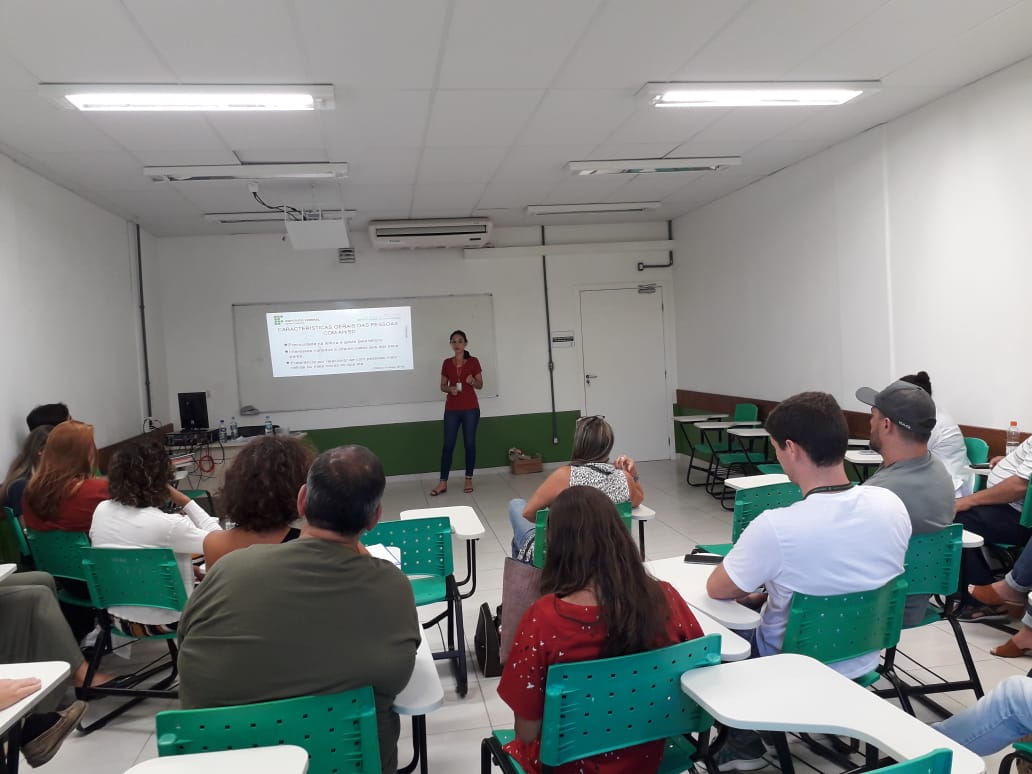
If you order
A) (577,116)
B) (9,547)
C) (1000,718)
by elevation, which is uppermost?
(577,116)

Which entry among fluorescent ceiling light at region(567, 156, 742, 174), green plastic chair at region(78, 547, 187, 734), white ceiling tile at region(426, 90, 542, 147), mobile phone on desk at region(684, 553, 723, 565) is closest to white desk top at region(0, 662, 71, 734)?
green plastic chair at region(78, 547, 187, 734)

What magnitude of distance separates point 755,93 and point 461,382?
4270 millimetres

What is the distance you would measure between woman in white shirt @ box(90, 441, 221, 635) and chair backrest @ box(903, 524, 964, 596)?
268cm

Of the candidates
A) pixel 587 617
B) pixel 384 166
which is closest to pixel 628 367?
pixel 384 166

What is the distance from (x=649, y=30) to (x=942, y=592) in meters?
2.62

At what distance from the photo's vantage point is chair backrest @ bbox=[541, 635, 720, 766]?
1.44 m

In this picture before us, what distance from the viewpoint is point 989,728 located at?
5.71ft

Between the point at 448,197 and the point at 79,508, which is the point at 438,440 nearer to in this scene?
the point at 448,197

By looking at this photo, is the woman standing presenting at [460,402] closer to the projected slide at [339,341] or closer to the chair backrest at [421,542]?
the projected slide at [339,341]

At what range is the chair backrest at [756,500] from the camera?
10.3 feet

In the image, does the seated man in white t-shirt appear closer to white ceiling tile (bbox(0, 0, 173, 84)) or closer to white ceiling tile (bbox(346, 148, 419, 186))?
white ceiling tile (bbox(0, 0, 173, 84))

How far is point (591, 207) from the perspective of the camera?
7141 mm

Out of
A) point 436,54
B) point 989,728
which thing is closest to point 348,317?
point 436,54

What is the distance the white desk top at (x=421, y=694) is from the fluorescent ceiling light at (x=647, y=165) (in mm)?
4478
